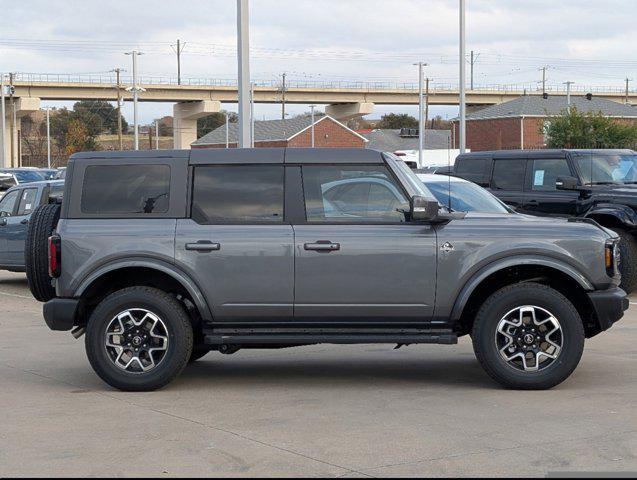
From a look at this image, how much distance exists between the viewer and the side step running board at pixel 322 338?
28.5 ft

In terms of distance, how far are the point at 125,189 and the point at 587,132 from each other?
46.8 m

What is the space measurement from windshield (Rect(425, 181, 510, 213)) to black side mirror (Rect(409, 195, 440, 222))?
15.8 feet

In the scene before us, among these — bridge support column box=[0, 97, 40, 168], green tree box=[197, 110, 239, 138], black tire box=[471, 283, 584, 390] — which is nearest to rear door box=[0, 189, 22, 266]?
black tire box=[471, 283, 584, 390]

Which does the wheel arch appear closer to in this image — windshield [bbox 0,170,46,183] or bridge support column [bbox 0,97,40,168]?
windshield [bbox 0,170,46,183]

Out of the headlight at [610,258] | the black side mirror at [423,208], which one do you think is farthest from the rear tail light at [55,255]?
the headlight at [610,258]

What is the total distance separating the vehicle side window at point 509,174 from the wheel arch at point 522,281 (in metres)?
8.07

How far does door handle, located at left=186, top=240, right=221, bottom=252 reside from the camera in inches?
345

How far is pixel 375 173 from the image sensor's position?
895cm

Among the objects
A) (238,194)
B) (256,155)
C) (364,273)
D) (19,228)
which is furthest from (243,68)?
(364,273)

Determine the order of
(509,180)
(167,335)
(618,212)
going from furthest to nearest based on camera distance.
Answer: (509,180) → (618,212) → (167,335)

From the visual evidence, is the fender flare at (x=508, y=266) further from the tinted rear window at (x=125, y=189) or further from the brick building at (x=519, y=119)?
the brick building at (x=519, y=119)

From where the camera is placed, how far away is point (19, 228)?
57.3ft

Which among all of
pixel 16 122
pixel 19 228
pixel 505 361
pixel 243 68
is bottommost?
pixel 505 361

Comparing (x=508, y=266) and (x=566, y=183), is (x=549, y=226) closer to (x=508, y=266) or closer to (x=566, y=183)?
(x=508, y=266)
